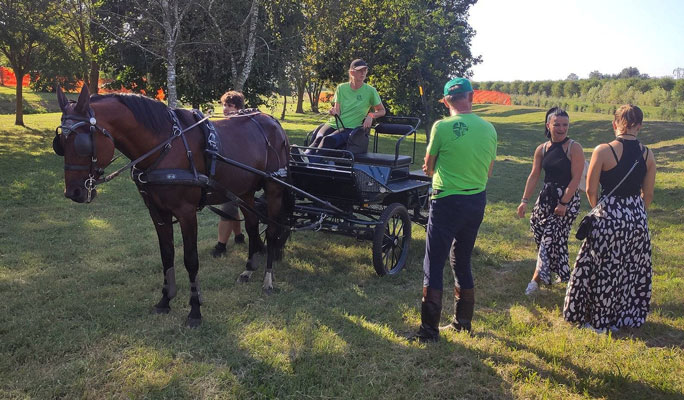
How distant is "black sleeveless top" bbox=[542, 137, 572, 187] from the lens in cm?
486

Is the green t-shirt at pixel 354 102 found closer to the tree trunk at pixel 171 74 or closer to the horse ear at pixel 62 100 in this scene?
the horse ear at pixel 62 100

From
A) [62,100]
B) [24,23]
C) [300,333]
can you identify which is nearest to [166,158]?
[62,100]

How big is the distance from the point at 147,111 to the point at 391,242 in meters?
3.21

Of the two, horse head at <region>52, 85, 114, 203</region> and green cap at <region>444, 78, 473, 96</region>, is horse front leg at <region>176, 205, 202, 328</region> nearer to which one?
horse head at <region>52, 85, 114, 203</region>

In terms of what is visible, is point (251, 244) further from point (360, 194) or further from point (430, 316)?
point (430, 316)

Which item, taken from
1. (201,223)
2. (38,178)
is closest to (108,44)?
(38,178)

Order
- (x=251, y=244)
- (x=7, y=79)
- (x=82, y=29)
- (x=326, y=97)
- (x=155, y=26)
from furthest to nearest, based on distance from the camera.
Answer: (x=7, y=79)
(x=326, y=97)
(x=82, y=29)
(x=155, y=26)
(x=251, y=244)

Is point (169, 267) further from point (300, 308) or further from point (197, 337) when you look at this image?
point (300, 308)

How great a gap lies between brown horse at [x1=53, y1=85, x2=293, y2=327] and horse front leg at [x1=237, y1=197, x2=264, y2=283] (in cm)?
29

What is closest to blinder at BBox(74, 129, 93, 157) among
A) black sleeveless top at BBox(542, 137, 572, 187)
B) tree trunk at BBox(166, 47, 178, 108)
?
black sleeveless top at BBox(542, 137, 572, 187)

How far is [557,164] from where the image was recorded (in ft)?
16.1

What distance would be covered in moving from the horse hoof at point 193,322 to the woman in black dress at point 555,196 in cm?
338

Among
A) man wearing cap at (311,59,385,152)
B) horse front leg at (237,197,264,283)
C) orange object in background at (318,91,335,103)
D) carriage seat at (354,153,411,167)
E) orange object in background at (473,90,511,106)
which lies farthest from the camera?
orange object in background at (473,90,511,106)

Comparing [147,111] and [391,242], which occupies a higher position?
[147,111]
